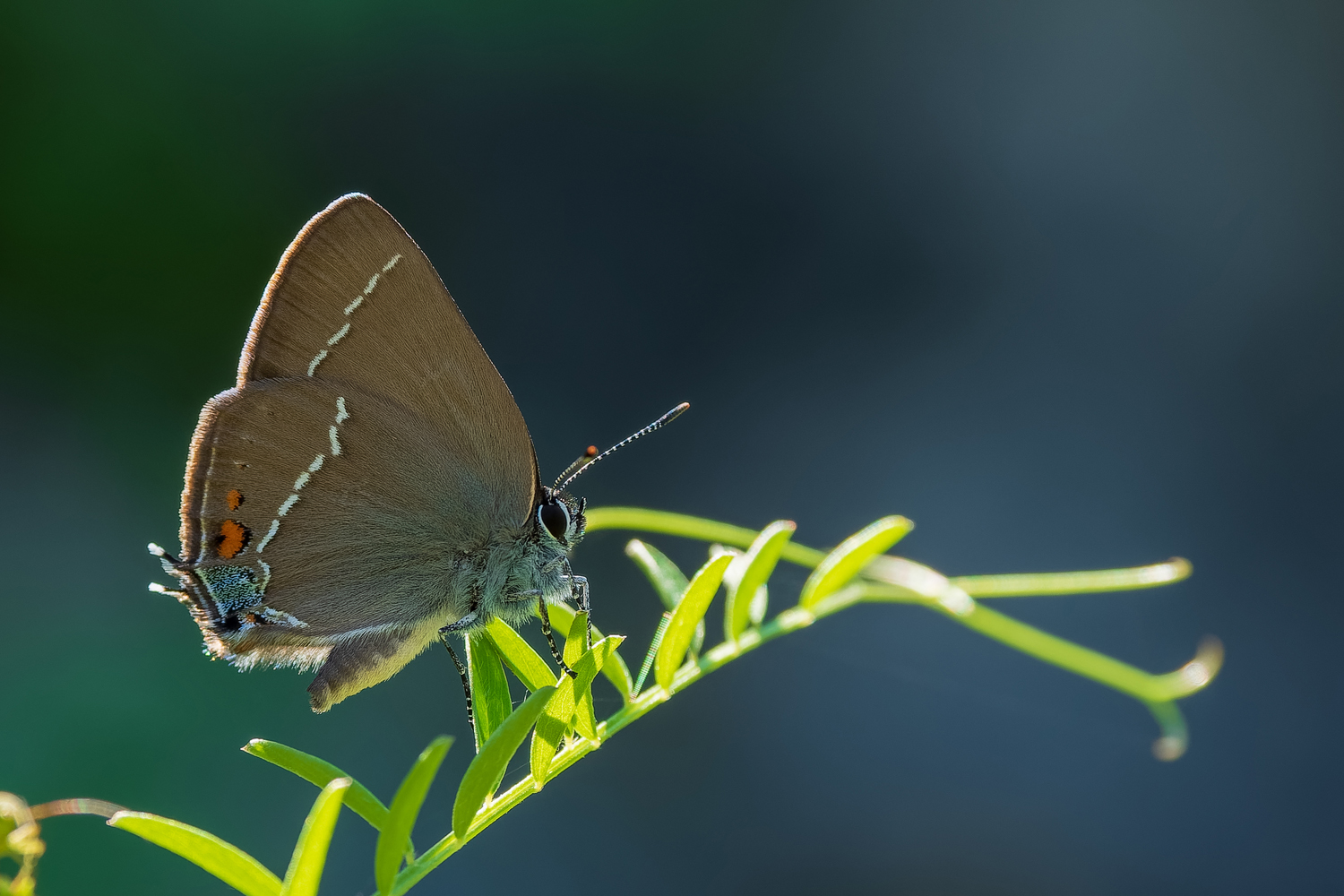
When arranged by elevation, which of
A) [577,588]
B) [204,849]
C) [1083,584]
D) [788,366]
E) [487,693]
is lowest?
[204,849]

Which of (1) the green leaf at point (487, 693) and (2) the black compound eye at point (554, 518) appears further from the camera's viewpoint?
(2) the black compound eye at point (554, 518)

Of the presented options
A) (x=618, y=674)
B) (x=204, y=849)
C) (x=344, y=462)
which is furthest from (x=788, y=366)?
(x=204, y=849)

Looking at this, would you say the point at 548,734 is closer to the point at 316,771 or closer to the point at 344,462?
the point at 316,771

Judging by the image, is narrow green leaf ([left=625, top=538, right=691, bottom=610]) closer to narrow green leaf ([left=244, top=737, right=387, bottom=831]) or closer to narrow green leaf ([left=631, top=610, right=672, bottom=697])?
narrow green leaf ([left=631, top=610, right=672, bottom=697])

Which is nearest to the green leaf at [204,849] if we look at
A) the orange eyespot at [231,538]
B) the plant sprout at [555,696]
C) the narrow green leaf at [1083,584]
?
the plant sprout at [555,696]

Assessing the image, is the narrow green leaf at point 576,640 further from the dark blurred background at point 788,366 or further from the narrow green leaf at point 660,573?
the dark blurred background at point 788,366

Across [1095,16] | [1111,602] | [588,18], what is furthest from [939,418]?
[588,18]
